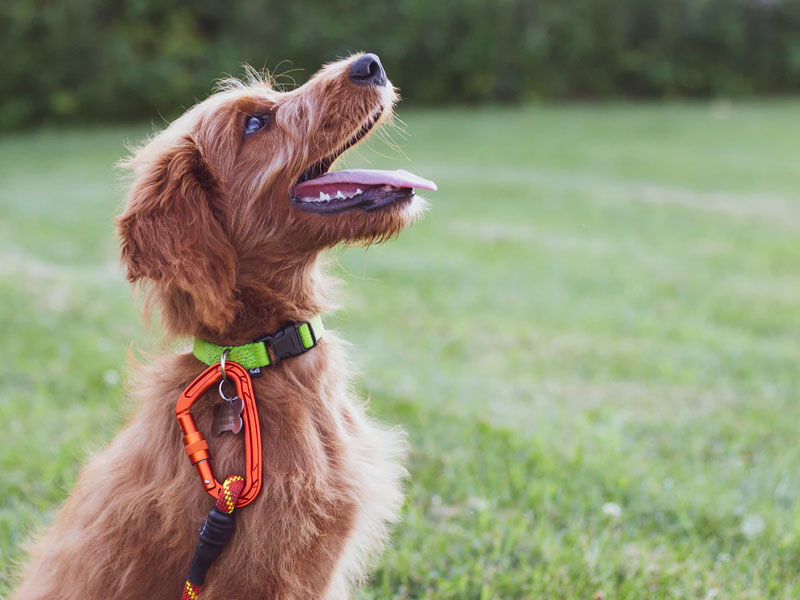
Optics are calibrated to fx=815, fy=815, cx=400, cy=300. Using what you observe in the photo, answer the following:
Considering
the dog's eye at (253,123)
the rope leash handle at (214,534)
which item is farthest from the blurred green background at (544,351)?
the rope leash handle at (214,534)

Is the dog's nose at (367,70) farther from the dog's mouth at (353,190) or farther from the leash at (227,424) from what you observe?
the leash at (227,424)

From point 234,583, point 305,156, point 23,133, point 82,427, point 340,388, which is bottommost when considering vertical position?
point 23,133

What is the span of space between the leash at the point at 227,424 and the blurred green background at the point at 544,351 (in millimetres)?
543

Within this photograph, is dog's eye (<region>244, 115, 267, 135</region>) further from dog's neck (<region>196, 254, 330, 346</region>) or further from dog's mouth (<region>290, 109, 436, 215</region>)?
dog's neck (<region>196, 254, 330, 346</region>)

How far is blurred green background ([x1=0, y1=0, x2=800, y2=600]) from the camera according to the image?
3557 millimetres

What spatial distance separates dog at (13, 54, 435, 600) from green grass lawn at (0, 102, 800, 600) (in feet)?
1.62

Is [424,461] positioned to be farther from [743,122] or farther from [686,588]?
[743,122]

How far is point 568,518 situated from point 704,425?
4.85ft

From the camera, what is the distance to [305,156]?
2.70 metres

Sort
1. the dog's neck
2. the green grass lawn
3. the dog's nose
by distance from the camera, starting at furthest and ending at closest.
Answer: the green grass lawn
the dog's nose
the dog's neck

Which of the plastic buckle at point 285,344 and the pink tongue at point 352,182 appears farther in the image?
the pink tongue at point 352,182

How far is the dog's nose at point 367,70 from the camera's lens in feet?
9.11

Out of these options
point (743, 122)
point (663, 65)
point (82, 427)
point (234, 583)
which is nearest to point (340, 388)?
point (234, 583)

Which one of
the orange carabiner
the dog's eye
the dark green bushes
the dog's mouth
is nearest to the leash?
the orange carabiner
